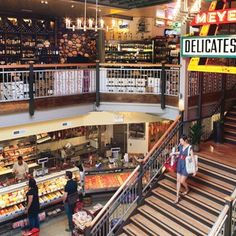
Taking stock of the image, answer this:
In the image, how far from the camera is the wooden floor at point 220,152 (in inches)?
329

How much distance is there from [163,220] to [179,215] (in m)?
0.36

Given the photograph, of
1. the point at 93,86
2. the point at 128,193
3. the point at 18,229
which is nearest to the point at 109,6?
the point at 93,86

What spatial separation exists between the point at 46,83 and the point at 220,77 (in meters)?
4.99

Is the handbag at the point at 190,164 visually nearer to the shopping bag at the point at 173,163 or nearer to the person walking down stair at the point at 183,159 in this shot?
the person walking down stair at the point at 183,159

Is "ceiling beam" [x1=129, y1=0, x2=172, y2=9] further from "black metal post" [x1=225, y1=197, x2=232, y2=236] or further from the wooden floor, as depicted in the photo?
"black metal post" [x1=225, y1=197, x2=232, y2=236]

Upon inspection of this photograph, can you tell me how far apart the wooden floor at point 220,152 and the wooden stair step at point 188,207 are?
1327 millimetres

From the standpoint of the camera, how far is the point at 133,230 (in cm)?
779

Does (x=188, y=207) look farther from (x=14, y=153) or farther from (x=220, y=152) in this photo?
(x=14, y=153)

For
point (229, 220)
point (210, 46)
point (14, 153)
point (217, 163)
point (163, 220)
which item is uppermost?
point (210, 46)

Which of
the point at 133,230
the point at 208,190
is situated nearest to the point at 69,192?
the point at 133,230

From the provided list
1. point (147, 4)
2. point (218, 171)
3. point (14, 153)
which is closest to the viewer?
point (218, 171)

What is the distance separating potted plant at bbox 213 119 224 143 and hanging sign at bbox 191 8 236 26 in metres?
2.80

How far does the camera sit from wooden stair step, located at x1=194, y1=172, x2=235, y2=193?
24.8 ft

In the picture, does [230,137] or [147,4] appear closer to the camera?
[230,137]
